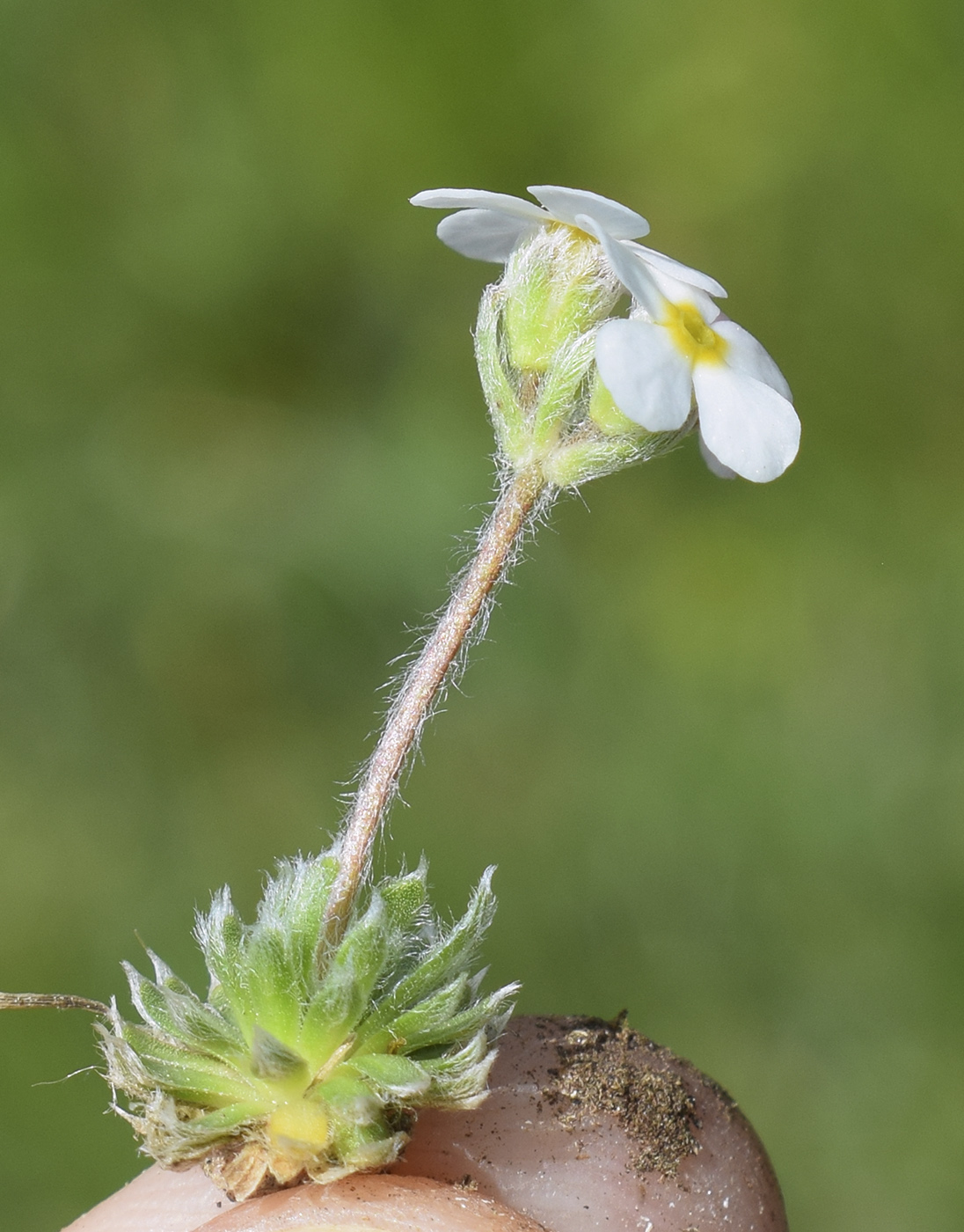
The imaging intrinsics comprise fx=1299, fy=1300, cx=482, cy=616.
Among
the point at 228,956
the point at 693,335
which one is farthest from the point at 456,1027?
the point at 693,335

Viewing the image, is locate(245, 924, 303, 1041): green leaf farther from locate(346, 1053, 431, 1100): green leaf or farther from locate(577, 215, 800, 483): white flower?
locate(577, 215, 800, 483): white flower

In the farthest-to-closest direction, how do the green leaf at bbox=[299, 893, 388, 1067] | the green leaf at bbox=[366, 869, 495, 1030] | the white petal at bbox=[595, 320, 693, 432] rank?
the green leaf at bbox=[366, 869, 495, 1030] → the green leaf at bbox=[299, 893, 388, 1067] → the white petal at bbox=[595, 320, 693, 432]

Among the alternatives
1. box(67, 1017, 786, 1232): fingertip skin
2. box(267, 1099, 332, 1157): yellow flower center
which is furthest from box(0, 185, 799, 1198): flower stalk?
box(67, 1017, 786, 1232): fingertip skin

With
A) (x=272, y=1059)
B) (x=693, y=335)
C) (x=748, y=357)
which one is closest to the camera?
(x=272, y=1059)

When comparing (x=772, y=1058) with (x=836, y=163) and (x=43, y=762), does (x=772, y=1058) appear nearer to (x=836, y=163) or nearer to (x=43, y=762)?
(x=43, y=762)

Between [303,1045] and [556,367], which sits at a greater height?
[556,367]

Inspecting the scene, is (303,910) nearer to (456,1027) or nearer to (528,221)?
(456,1027)
